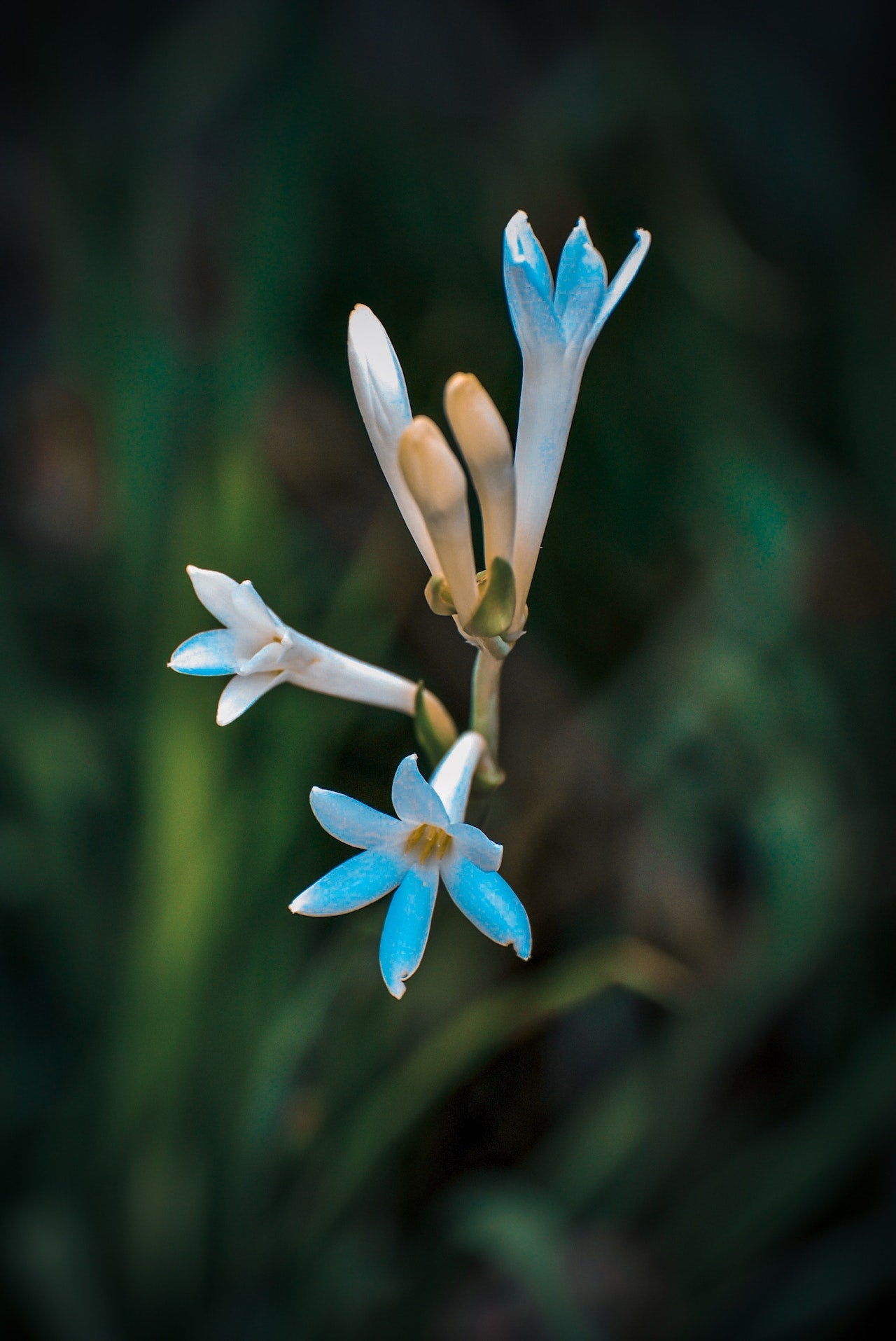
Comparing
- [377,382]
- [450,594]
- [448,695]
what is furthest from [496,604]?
[448,695]

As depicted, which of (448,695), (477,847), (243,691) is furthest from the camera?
(448,695)

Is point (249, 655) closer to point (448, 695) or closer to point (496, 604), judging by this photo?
point (496, 604)

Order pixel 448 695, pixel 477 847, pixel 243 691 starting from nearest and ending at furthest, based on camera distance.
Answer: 1. pixel 477 847
2. pixel 243 691
3. pixel 448 695

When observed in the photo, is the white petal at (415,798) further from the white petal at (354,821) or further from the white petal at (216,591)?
the white petal at (216,591)

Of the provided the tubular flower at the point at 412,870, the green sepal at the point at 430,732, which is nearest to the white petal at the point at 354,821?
the tubular flower at the point at 412,870

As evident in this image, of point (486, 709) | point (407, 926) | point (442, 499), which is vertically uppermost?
point (442, 499)

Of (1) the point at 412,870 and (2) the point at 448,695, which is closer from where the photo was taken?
(1) the point at 412,870

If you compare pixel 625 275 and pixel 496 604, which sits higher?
pixel 625 275

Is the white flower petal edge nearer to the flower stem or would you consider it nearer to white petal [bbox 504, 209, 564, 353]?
the flower stem
